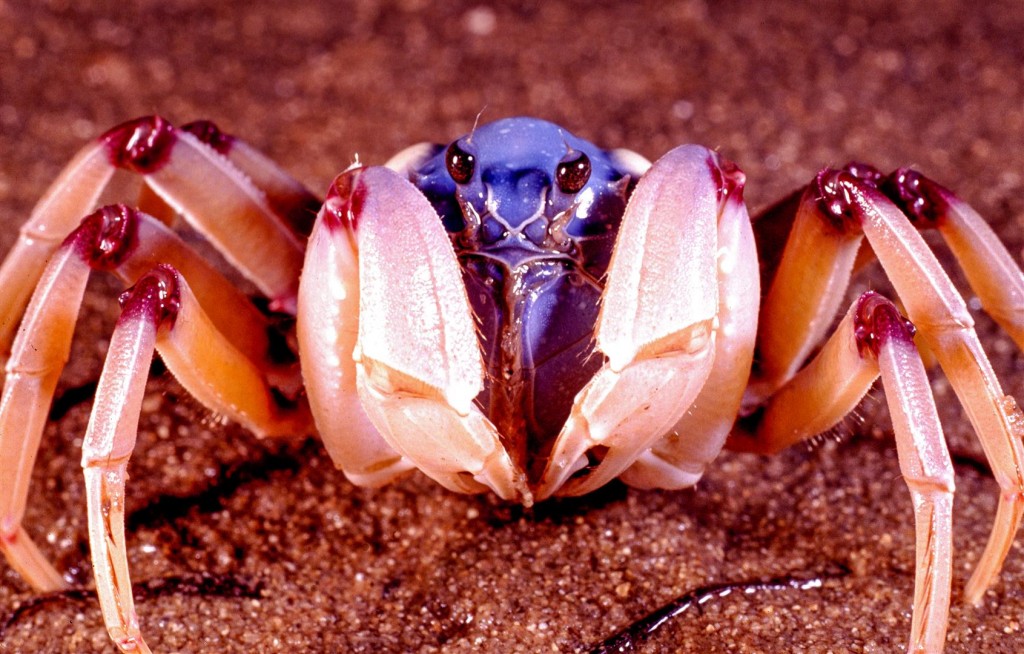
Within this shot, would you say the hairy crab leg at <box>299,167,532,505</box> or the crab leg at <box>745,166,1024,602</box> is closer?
the hairy crab leg at <box>299,167,532,505</box>

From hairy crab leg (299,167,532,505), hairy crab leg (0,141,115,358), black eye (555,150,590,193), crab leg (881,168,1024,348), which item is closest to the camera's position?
hairy crab leg (299,167,532,505)

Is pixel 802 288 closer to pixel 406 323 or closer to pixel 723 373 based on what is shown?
pixel 723 373

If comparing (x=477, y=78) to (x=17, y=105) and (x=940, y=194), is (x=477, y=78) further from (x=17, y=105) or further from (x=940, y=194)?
(x=940, y=194)

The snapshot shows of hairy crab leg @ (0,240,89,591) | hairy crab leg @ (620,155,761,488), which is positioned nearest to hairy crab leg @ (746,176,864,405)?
hairy crab leg @ (620,155,761,488)

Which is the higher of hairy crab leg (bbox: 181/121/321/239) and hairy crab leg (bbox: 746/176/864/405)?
hairy crab leg (bbox: 181/121/321/239)

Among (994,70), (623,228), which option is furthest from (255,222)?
(994,70)

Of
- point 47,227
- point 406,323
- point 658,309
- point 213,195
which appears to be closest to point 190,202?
point 213,195

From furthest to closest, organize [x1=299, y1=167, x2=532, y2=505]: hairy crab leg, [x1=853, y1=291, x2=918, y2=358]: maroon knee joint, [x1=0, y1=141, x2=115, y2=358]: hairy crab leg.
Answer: [x1=0, y1=141, x2=115, y2=358]: hairy crab leg → [x1=853, y1=291, x2=918, y2=358]: maroon knee joint → [x1=299, y1=167, x2=532, y2=505]: hairy crab leg

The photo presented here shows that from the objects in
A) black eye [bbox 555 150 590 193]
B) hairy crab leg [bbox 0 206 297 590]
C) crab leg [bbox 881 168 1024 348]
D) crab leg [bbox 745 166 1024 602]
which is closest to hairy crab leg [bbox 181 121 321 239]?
hairy crab leg [bbox 0 206 297 590]

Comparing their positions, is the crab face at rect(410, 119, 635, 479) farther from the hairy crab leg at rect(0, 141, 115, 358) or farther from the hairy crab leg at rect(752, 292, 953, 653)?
the hairy crab leg at rect(0, 141, 115, 358)
